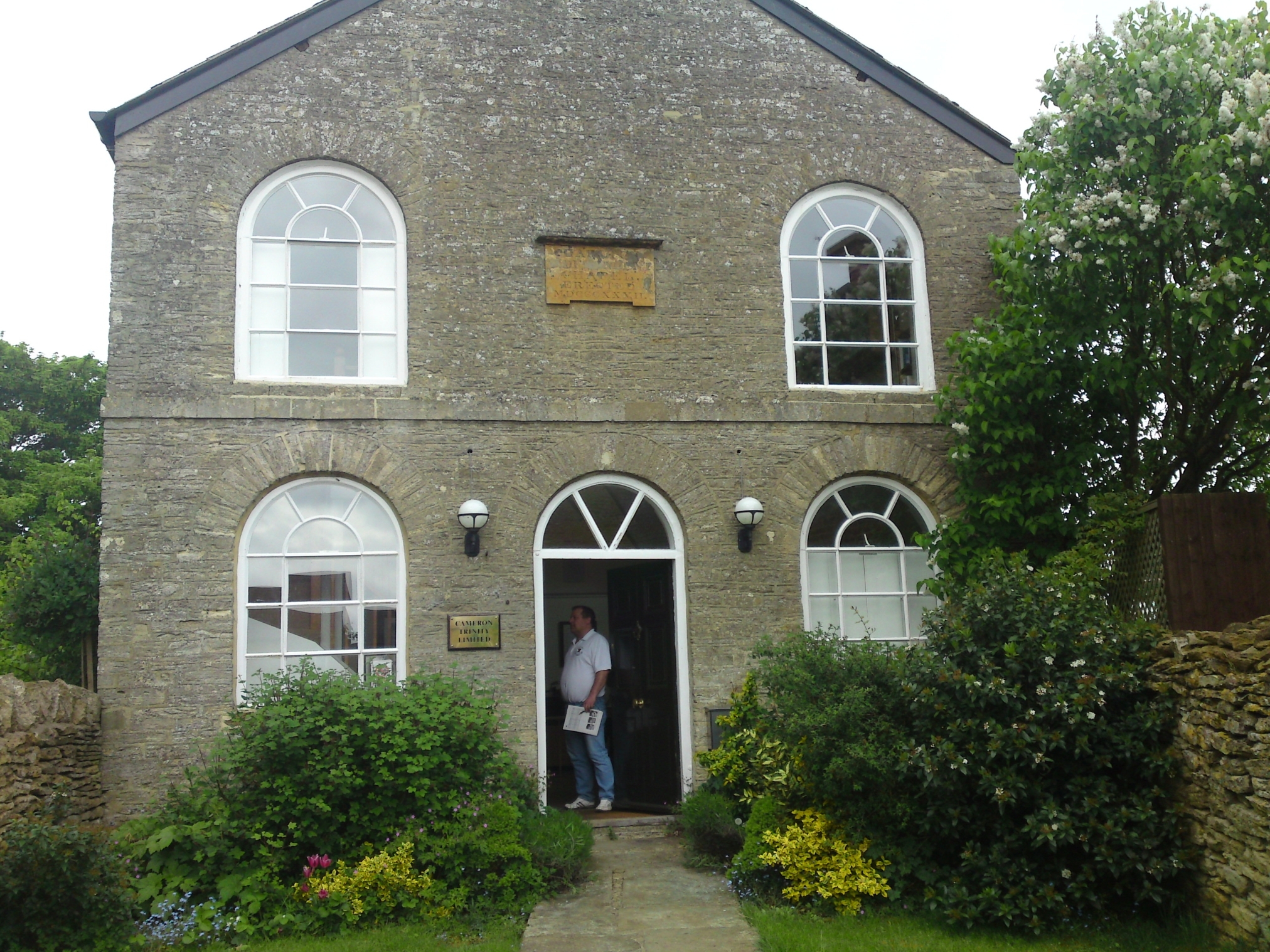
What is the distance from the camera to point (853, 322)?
37.3 ft

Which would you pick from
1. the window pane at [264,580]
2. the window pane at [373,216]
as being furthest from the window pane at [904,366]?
the window pane at [264,580]

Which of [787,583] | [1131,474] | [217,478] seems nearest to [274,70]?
[217,478]

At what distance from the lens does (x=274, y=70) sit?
10.6 metres

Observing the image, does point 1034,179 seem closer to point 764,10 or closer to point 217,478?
point 764,10

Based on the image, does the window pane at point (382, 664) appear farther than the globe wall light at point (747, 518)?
No

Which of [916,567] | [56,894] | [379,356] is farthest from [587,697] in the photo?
[56,894]

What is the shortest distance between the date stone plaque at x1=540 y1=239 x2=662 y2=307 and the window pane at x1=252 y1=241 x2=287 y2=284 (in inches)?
93.8

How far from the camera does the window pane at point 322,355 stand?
10.4m

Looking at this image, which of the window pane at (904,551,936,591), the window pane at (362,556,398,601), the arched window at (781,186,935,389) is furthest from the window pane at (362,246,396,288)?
the window pane at (904,551,936,591)

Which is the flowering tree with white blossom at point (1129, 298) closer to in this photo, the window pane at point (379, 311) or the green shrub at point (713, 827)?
the green shrub at point (713, 827)

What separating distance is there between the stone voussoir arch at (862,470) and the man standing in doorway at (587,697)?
6.74 feet

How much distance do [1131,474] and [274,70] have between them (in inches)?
342

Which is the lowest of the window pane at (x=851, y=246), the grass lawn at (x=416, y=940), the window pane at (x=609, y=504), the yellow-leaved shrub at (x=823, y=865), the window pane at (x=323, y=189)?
the grass lawn at (x=416, y=940)

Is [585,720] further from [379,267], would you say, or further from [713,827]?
[379,267]
